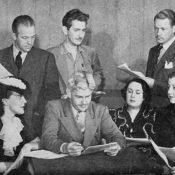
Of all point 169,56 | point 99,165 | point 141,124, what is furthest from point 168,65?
point 99,165

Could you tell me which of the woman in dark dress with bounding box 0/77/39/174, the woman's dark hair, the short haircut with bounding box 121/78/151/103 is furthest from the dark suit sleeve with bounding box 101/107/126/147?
the woman's dark hair

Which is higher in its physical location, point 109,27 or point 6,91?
point 109,27

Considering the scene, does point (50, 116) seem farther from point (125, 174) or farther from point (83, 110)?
point (125, 174)

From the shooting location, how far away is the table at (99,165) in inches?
144

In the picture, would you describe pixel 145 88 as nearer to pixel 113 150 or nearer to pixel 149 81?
pixel 149 81

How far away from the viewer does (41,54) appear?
4113 mm

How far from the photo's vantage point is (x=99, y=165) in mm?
3734

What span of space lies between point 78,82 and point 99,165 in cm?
60

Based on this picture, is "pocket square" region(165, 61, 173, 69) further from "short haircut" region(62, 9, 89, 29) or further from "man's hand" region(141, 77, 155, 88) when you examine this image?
"short haircut" region(62, 9, 89, 29)

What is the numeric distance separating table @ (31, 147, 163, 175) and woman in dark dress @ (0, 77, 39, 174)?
0.32 meters

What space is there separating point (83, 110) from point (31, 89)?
1.38 ft

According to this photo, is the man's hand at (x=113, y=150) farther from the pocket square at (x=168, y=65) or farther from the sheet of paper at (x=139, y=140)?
the pocket square at (x=168, y=65)

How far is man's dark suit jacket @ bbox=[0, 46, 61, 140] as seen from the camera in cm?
408

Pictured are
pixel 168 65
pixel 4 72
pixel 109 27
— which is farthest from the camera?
pixel 109 27
